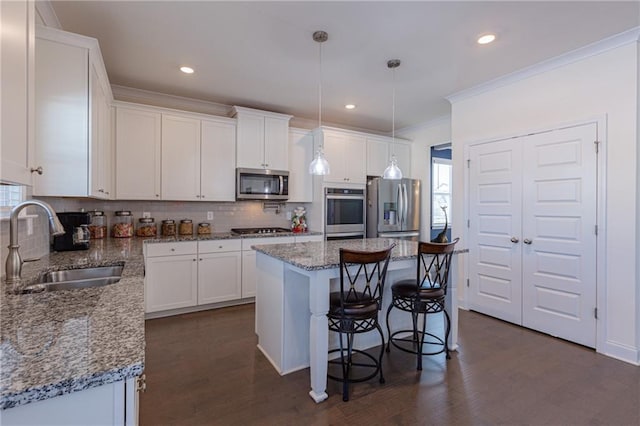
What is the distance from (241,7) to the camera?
2.23 m

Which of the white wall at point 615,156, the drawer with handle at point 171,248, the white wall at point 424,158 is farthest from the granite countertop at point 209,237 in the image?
the white wall at point 615,156

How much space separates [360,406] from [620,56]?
3450mm

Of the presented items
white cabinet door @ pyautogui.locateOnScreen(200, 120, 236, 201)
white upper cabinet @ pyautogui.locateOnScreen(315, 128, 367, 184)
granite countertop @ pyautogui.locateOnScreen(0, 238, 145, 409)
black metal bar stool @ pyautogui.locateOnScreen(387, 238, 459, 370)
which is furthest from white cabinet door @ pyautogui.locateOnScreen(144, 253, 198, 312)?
black metal bar stool @ pyautogui.locateOnScreen(387, 238, 459, 370)

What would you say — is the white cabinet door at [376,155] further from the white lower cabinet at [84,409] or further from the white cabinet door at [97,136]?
the white lower cabinet at [84,409]

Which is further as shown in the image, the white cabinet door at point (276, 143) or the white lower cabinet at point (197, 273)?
the white cabinet door at point (276, 143)

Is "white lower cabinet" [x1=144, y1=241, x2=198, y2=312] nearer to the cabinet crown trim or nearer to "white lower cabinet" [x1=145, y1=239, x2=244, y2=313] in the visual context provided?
"white lower cabinet" [x1=145, y1=239, x2=244, y2=313]

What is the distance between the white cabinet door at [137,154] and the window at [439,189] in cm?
412

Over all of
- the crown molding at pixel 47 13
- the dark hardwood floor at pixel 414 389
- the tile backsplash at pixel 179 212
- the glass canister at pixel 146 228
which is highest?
the crown molding at pixel 47 13

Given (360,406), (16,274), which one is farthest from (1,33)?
(360,406)

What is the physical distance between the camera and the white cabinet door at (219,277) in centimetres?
371

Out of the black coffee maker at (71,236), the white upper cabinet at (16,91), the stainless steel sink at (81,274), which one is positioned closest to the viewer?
the white upper cabinet at (16,91)

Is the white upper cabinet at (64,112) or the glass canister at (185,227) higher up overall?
the white upper cabinet at (64,112)

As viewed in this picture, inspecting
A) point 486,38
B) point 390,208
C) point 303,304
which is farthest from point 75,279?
point 390,208

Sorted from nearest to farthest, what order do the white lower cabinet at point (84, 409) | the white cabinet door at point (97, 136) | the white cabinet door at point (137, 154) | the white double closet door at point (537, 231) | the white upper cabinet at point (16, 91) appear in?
the white lower cabinet at point (84, 409) < the white upper cabinet at point (16, 91) < the white cabinet door at point (97, 136) < the white double closet door at point (537, 231) < the white cabinet door at point (137, 154)
